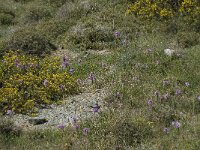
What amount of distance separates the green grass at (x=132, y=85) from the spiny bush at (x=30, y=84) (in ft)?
1.72

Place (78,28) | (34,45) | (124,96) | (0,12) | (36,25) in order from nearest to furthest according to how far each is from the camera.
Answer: (124,96) < (34,45) < (78,28) < (36,25) < (0,12)

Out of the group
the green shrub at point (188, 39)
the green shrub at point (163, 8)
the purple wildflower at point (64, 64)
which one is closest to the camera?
the purple wildflower at point (64, 64)

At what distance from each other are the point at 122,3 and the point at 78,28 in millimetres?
1852

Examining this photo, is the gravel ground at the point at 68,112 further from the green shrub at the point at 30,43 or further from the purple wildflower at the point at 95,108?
the green shrub at the point at 30,43

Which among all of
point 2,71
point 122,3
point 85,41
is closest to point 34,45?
point 85,41

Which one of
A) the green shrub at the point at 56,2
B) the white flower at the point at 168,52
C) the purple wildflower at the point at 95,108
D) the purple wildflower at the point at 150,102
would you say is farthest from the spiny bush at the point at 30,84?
the green shrub at the point at 56,2

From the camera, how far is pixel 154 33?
10.7 m

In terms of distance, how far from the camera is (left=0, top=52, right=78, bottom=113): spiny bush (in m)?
7.43

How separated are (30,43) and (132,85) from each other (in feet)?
10.9

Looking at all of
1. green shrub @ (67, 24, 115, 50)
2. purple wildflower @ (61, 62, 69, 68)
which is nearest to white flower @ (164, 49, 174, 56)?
green shrub @ (67, 24, 115, 50)

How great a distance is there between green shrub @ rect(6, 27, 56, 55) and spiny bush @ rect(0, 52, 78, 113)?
0.99 metres

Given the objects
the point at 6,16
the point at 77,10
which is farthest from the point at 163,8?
the point at 6,16

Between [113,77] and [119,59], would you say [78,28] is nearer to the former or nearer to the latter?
[119,59]

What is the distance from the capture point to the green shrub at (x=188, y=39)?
32.7ft
